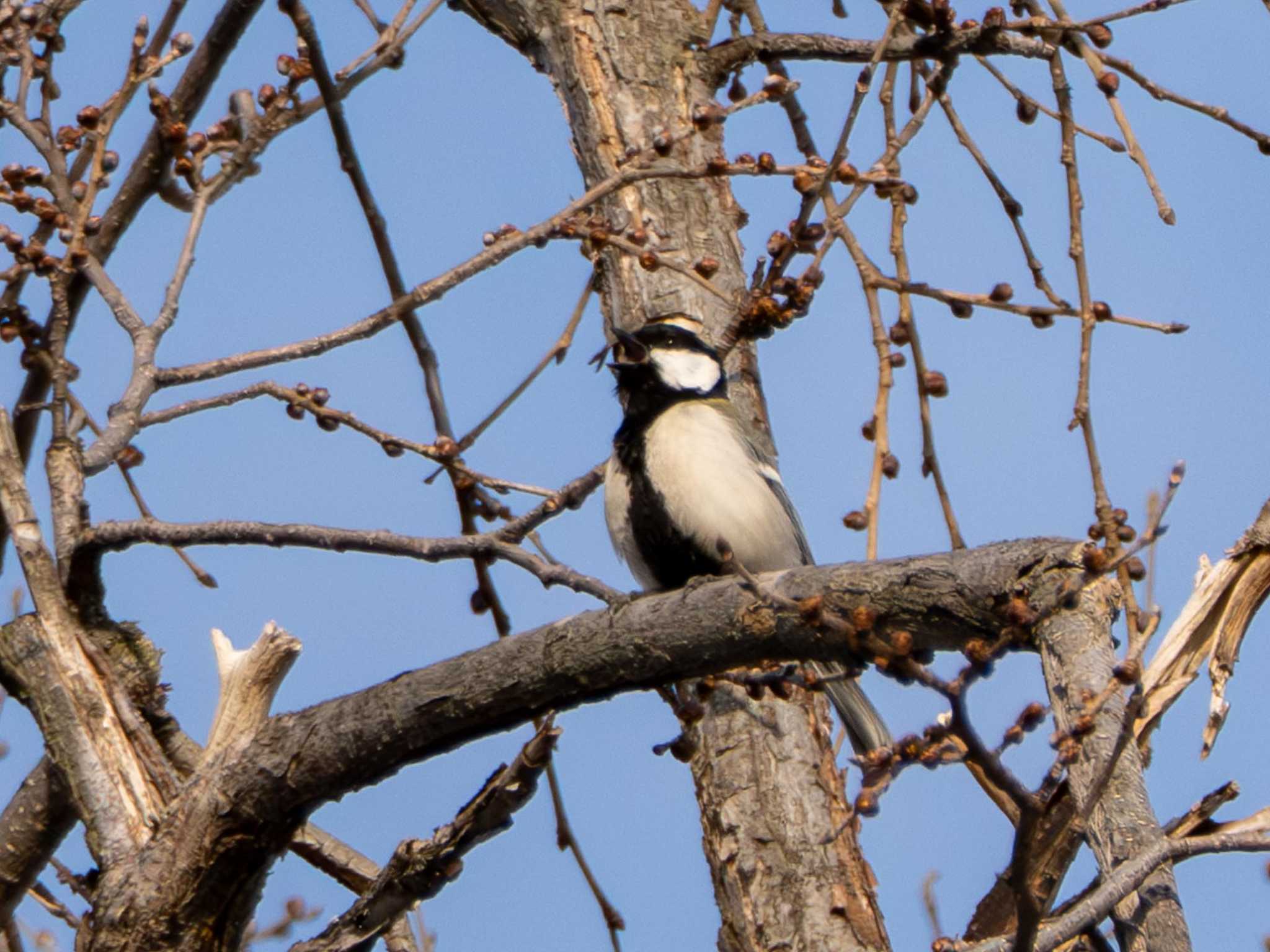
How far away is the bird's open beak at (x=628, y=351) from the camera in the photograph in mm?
4789

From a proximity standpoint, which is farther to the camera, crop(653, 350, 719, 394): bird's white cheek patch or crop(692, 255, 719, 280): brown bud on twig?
crop(653, 350, 719, 394): bird's white cheek patch

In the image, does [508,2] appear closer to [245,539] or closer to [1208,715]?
[245,539]

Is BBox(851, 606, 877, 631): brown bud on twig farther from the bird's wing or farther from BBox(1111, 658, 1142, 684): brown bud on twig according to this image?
the bird's wing

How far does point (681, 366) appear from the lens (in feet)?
16.2

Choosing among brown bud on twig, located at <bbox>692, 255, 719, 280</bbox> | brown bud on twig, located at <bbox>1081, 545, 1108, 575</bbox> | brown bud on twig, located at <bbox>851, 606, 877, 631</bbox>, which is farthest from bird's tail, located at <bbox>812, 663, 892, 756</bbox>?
brown bud on twig, located at <bbox>1081, 545, 1108, 575</bbox>

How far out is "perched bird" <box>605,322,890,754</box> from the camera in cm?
455

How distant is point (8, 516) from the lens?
132 inches

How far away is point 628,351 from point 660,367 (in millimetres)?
136

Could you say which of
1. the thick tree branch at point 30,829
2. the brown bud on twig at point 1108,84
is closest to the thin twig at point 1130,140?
the brown bud on twig at point 1108,84

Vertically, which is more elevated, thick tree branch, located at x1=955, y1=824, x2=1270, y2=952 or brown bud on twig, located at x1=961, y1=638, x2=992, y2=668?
brown bud on twig, located at x1=961, y1=638, x2=992, y2=668

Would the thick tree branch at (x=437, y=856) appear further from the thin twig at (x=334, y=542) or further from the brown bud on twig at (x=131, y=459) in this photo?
the brown bud on twig at (x=131, y=459)

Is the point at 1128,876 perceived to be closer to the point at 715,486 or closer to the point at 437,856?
the point at 437,856

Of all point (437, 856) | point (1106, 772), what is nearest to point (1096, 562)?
point (1106, 772)

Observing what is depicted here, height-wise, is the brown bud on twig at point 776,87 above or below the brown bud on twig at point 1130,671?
above
